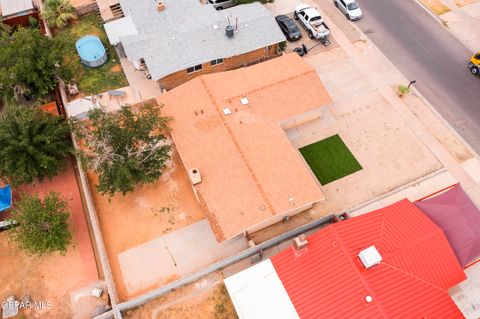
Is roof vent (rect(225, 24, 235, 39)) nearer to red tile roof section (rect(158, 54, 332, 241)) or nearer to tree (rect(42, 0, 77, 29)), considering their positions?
red tile roof section (rect(158, 54, 332, 241))

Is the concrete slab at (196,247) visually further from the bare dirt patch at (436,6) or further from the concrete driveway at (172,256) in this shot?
the bare dirt patch at (436,6)

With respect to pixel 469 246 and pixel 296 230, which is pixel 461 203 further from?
pixel 296 230

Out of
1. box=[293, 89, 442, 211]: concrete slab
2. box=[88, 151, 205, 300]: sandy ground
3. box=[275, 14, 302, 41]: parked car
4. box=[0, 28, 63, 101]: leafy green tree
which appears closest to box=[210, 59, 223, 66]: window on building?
box=[275, 14, 302, 41]: parked car

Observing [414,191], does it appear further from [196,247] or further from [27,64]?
[27,64]

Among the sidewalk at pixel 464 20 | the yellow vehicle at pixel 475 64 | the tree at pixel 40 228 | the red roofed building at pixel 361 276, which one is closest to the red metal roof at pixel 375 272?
the red roofed building at pixel 361 276

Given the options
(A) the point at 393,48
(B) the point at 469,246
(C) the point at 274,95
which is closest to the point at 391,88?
(A) the point at 393,48
